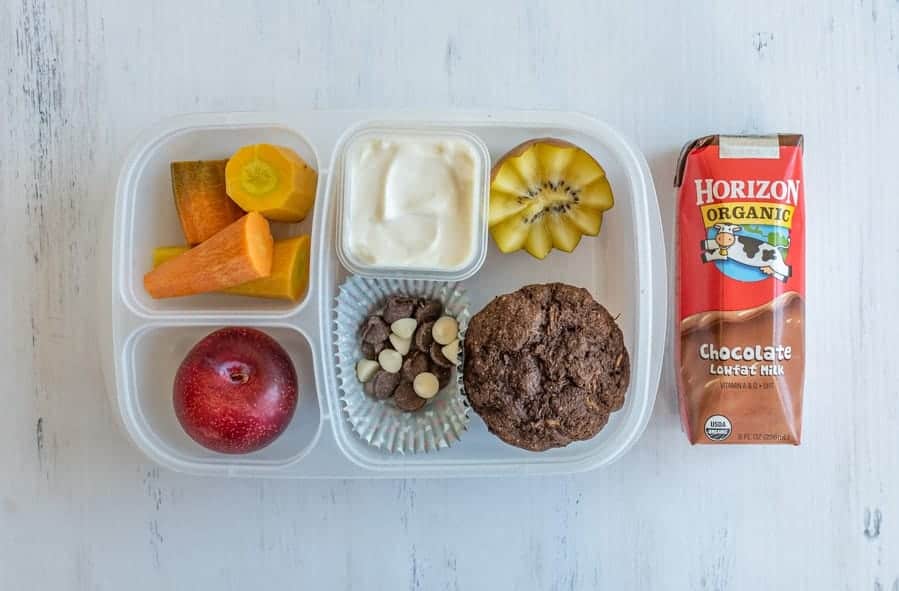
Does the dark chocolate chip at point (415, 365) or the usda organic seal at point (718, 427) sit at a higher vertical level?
the dark chocolate chip at point (415, 365)

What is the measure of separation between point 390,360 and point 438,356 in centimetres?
7

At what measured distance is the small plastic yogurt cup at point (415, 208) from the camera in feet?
3.24

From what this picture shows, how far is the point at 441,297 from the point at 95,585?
69 centimetres

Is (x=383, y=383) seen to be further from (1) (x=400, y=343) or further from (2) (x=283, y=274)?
(2) (x=283, y=274)

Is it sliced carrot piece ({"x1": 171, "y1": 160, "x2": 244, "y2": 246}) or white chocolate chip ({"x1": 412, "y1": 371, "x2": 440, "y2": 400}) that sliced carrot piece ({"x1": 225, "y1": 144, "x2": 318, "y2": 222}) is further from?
white chocolate chip ({"x1": 412, "y1": 371, "x2": 440, "y2": 400})

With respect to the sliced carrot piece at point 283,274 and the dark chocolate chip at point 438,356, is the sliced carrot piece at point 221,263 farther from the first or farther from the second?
the dark chocolate chip at point 438,356

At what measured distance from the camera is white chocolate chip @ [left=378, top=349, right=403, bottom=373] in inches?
42.2

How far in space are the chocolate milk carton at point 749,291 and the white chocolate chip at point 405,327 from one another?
1.28ft

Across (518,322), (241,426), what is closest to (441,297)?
(518,322)

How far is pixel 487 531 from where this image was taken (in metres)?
1.12

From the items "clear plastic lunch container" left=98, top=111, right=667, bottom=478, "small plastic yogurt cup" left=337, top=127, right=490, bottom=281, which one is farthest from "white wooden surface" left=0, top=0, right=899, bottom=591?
"small plastic yogurt cup" left=337, top=127, right=490, bottom=281

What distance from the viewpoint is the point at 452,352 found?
3.43 feet

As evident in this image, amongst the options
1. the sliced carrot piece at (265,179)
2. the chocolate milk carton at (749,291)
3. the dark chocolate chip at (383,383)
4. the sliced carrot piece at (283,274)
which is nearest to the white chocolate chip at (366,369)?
the dark chocolate chip at (383,383)

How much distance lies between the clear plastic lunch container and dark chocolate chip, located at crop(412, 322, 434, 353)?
0.29 feet
